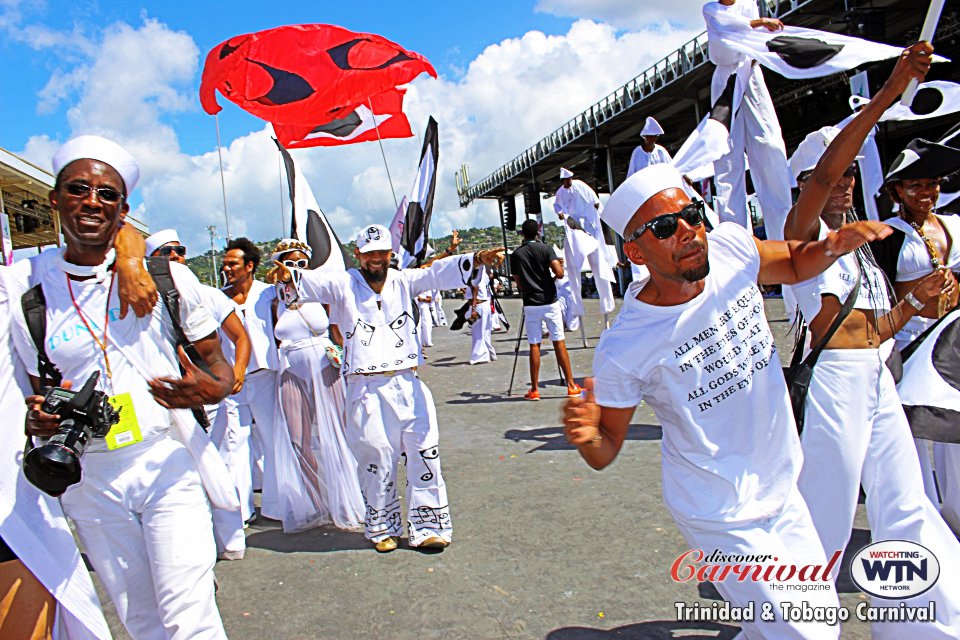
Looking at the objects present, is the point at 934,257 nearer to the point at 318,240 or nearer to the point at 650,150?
the point at 650,150

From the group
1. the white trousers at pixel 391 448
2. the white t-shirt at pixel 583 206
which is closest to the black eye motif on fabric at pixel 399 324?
the white trousers at pixel 391 448

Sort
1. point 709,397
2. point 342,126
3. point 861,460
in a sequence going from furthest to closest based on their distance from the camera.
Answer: point 342,126
point 861,460
point 709,397

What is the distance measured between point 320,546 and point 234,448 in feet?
3.87

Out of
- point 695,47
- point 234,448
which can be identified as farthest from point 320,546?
point 695,47

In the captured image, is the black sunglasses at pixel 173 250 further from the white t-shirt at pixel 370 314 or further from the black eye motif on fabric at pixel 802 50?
the black eye motif on fabric at pixel 802 50

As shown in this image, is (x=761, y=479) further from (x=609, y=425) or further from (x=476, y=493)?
(x=476, y=493)

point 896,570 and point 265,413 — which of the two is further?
point 265,413

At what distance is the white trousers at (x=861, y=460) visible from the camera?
8.93 feet

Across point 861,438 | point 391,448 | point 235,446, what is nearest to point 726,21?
point 861,438

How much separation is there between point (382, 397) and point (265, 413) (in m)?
1.52

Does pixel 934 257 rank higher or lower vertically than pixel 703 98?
lower

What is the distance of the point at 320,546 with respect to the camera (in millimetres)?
4875

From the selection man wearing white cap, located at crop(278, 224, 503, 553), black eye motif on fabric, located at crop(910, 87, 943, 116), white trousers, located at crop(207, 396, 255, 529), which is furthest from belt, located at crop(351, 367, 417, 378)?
black eye motif on fabric, located at crop(910, 87, 943, 116)

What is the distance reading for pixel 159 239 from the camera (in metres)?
5.67
